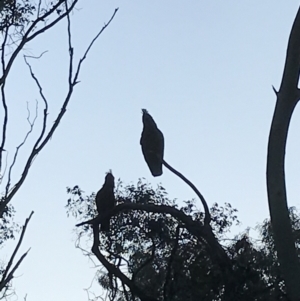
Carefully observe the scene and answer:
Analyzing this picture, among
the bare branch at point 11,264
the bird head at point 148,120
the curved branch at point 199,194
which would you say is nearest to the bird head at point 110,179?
the bird head at point 148,120

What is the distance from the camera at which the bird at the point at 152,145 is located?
29.7ft

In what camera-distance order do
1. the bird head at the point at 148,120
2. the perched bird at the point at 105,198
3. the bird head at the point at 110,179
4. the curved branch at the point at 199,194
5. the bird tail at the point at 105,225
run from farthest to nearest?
the bird head at the point at 148,120 → the bird head at the point at 110,179 → the perched bird at the point at 105,198 → the bird tail at the point at 105,225 → the curved branch at the point at 199,194

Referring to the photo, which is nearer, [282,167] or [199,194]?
[282,167]

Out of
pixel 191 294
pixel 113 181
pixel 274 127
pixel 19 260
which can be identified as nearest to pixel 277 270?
pixel 191 294

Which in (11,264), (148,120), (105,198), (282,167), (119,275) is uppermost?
(148,120)

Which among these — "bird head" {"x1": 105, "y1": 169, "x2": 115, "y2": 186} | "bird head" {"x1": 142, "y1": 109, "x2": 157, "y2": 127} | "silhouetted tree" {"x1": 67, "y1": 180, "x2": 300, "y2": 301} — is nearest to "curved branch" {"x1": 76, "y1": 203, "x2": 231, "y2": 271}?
"silhouetted tree" {"x1": 67, "y1": 180, "x2": 300, "y2": 301}

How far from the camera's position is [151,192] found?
942 centimetres

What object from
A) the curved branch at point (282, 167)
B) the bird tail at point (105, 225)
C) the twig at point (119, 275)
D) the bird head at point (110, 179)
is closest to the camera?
the curved branch at point (282, 167)

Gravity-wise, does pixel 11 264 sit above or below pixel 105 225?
below

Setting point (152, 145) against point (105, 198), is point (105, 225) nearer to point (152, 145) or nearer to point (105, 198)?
point (105, 198)

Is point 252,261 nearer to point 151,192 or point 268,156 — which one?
point 268,156

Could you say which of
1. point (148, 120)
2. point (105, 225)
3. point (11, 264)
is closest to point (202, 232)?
point (105, 225)

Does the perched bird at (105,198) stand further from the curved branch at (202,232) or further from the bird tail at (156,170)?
the curved branch at (202,232)

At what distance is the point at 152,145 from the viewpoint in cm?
933
